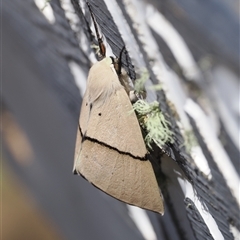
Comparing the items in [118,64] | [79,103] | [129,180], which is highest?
[118,64]

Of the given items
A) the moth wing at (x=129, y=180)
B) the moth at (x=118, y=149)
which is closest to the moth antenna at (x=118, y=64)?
the moth at (x=118, y=149)

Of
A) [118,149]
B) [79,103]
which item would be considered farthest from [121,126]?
[79,103]

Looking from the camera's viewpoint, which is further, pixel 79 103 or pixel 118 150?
pixel 79 103

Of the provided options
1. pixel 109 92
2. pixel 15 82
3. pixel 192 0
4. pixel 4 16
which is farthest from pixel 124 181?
pixel 15 82

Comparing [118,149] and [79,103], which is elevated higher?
[118,149]

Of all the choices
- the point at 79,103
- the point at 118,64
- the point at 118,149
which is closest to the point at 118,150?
the point at 118,149

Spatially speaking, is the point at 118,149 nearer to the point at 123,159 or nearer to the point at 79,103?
the point at 123,159

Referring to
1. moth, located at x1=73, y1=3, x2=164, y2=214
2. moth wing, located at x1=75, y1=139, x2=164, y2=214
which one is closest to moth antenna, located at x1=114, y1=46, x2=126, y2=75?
moth, located at x1=73, y1=3, x2=164, y2=214

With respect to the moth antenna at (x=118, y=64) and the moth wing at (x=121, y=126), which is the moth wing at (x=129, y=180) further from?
the moth antenna at (x=118, y=64)

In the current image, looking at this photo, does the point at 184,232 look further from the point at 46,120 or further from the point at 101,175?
the point at 46,120
